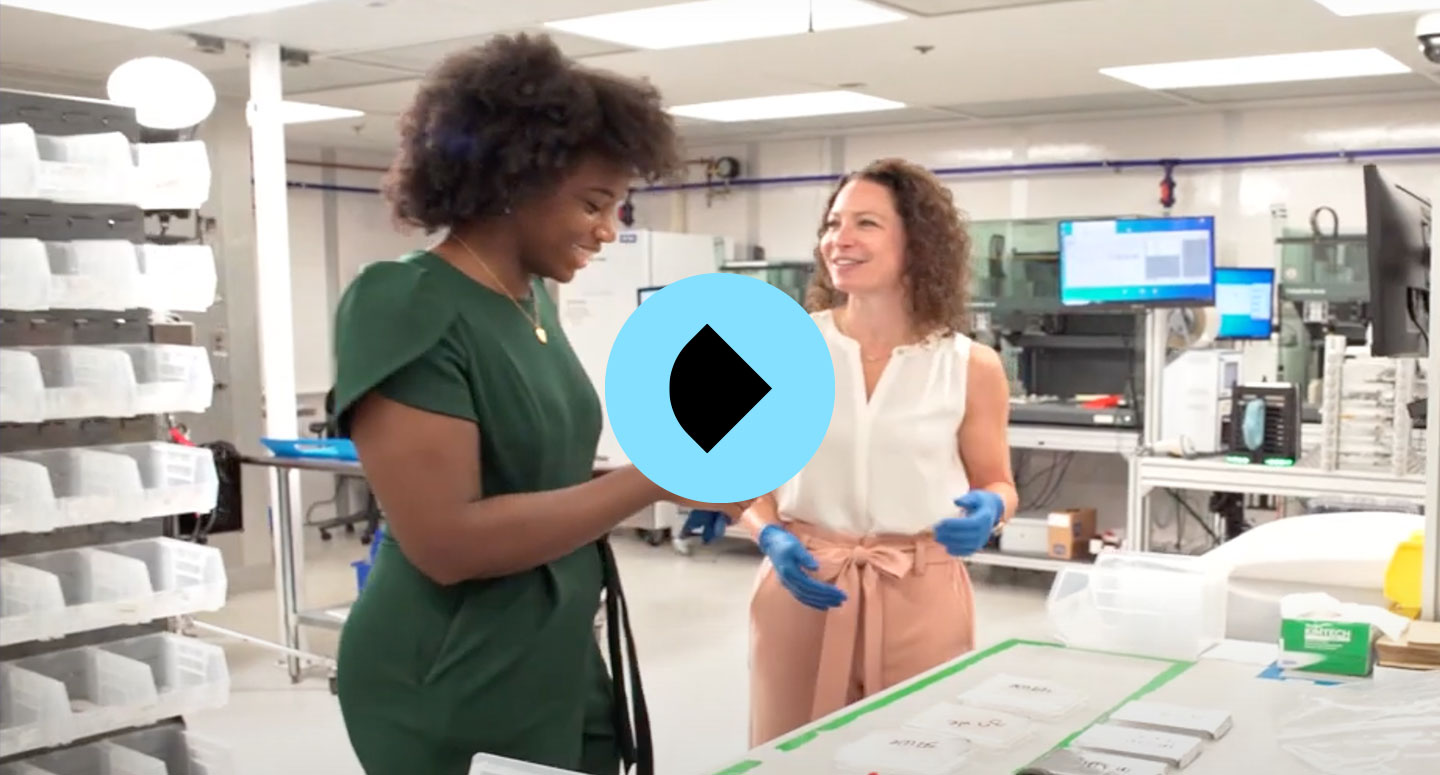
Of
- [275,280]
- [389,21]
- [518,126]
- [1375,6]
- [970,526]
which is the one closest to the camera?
[518,126]

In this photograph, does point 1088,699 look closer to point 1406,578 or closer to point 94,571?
point 1406,578

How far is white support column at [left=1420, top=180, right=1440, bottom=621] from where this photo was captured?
180cm

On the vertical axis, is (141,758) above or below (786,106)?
below

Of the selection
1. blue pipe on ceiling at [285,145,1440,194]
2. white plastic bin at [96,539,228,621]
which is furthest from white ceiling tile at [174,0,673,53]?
white plastic bin at [96,539,228,621]

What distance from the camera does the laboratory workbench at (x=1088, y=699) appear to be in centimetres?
137

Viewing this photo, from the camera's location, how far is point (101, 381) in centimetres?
298

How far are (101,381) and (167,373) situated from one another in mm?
195

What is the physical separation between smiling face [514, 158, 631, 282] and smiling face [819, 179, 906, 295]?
798mm

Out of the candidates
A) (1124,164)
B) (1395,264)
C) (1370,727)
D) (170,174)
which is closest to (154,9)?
(170,174)

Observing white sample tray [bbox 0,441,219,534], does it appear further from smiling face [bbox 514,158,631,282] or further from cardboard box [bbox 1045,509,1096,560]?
cardboard box [bbox 1045,509,1096,560]

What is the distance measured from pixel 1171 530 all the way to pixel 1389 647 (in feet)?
17.0

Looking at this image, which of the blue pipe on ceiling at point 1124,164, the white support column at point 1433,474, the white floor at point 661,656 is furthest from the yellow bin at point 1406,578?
the blue pipe on ceiling at point 1124,164

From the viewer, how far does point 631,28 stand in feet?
15.3

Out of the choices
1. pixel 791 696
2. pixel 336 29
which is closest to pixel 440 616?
pixel 791 696
